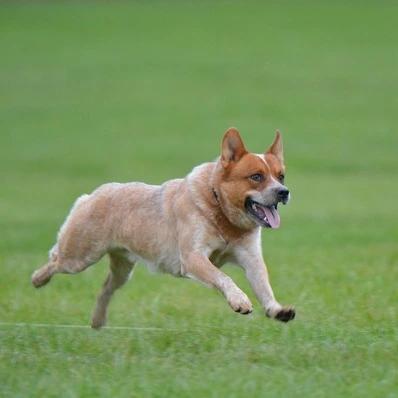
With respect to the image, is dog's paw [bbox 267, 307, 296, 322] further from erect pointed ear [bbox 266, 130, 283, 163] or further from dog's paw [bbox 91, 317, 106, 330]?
dog's paw [bbox 91, 317, 106, 330]

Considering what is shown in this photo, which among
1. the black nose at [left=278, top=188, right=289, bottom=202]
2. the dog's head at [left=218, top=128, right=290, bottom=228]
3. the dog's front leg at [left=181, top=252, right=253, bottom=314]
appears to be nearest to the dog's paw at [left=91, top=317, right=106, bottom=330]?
the dog's front leg at [left=181, top=252, right=253, bottom=314]

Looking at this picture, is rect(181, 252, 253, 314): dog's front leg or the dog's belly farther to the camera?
the dog's belly

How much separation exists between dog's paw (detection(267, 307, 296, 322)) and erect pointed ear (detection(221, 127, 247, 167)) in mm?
1264

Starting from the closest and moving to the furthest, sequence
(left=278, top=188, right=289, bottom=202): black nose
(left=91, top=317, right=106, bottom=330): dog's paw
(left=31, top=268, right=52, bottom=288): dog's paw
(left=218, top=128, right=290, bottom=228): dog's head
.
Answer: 1. (left=278, top=188, right=289, bottom=202): black nose
2. (left=218, top=128, right=290, bottom=228): dog's head
3. (left=91, top=317, right=106, bottom=330): dog's paw
4. (left=31, top=268, right=52, bottom=288): dog's paw

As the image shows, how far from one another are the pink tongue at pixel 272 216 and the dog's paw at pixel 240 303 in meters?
0.63

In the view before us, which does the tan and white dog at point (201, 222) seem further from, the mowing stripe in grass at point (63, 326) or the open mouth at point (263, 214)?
the mowing stripe in grass at point (63, 326)

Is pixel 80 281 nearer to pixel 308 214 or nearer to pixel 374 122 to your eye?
pixel 308 214

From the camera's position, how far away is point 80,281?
47.6ft

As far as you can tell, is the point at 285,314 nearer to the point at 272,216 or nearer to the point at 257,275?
the point at 257,275

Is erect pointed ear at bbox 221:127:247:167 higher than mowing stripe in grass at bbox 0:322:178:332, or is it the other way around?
erect pointed ear at bbox 221:127:247:167

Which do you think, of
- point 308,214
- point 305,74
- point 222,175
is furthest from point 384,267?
point 305,74

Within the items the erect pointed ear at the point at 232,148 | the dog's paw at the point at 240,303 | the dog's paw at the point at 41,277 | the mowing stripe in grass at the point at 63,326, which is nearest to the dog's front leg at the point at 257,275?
the dog's paw at the point at 240,303

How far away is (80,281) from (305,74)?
97.3ft

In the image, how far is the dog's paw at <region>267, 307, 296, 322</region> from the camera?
8922 mm
